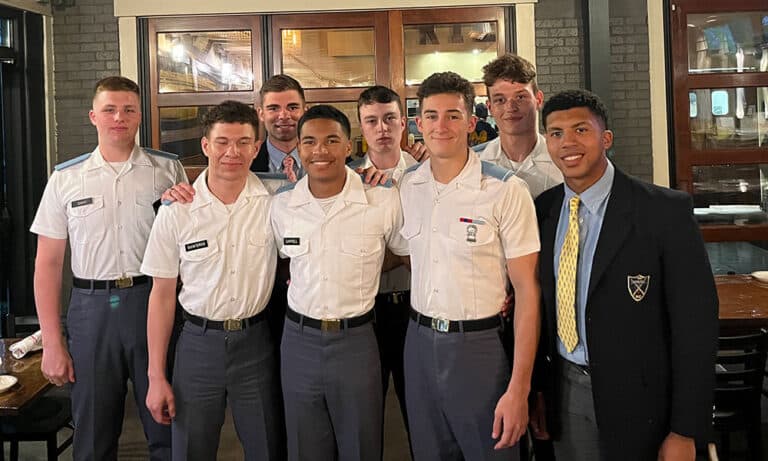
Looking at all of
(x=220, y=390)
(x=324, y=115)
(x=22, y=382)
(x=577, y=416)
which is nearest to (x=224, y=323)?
(x=220, y=390)

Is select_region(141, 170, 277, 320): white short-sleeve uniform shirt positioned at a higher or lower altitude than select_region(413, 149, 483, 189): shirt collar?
lower

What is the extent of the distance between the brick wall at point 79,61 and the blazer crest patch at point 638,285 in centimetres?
530

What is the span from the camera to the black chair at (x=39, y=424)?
10.5 feet

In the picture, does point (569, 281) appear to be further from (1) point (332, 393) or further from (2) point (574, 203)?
(1) point (332, 393)

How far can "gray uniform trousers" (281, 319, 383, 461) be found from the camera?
2463 mm

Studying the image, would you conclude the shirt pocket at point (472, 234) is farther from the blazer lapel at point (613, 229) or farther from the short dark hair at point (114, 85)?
the short dark hair at point (114, 85)

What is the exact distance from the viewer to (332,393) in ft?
8.09

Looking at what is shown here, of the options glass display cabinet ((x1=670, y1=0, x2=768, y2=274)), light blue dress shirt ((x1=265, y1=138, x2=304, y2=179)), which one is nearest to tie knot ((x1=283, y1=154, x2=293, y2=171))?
light blue dress shirt ((x1=265, y1=138, x2=304, y2=179))

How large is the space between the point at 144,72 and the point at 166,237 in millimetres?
3915

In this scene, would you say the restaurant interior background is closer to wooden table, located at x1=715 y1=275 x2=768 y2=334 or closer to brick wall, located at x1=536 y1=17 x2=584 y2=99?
brick wall, located at x1=536 y1=17 x2=584 y2=99

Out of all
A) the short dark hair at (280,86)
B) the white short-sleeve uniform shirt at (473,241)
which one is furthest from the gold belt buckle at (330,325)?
the short dark hair at (280,86)

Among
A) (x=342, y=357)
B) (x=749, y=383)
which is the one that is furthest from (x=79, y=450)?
(x=749, y=383)

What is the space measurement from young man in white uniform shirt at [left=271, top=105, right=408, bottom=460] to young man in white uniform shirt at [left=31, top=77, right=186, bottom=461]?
2.55ft

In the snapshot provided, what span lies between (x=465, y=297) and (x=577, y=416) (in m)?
0.54
